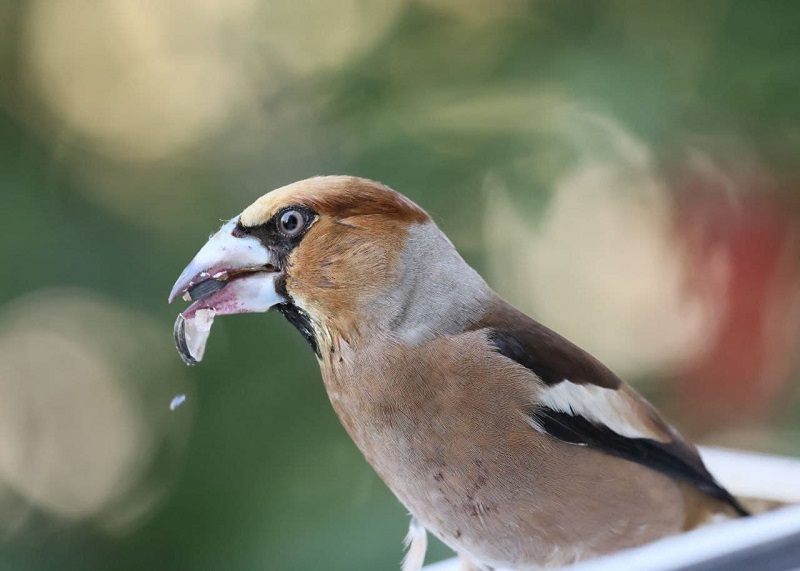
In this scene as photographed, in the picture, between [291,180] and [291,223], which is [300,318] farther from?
[291,180]

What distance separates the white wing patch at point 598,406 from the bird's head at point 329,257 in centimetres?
9

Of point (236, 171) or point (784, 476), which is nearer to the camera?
point (784, 476)

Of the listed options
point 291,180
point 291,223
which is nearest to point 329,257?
point 291,223

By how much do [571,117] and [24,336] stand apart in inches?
24.0

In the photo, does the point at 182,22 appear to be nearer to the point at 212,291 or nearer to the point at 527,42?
the point at 527,42

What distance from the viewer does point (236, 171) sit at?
3.22 feet

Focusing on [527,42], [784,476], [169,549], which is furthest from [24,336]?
[784,476]

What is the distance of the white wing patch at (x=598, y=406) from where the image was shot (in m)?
0.55

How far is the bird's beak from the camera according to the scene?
451 millimetres

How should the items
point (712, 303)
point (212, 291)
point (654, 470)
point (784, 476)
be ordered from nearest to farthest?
point (212, 291), point (654, 470), point (784, 476), point (712, 303)

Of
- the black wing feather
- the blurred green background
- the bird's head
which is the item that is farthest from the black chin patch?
the blurred green background

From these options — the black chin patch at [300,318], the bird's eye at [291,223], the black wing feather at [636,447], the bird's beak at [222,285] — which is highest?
the bird's eye at [291,223]

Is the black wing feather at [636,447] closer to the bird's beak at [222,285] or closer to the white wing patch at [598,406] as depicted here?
the white wing patch at [598,406]

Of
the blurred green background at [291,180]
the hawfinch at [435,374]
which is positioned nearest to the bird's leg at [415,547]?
the hawfinch at [435,374]
